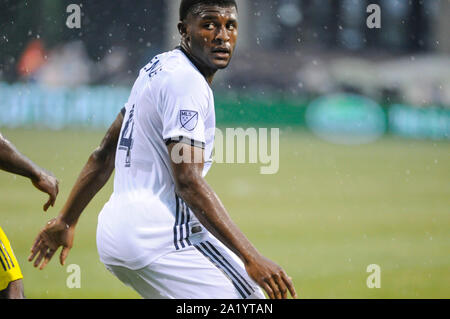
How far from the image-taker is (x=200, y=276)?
334 cm

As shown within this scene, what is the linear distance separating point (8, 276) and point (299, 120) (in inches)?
825

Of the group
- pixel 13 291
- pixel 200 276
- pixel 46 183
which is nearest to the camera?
pixel 200 276

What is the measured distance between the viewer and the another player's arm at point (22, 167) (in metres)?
3.94

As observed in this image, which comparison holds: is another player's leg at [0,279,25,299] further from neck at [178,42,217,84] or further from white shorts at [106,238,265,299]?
neck at [178,42,217,84]

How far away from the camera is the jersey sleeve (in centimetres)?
325

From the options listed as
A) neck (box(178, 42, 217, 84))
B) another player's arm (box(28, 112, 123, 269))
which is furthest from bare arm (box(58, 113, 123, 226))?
neck (box(178, 42, 217, 84))

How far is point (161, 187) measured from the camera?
3.46 meters

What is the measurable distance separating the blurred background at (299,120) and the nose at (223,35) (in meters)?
3.74

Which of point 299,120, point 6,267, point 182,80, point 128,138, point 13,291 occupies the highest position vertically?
point 299,120

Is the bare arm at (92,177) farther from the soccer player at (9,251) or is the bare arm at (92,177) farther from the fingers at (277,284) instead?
the fingers at (277,284)

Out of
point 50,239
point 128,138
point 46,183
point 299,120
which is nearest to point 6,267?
point 50,239

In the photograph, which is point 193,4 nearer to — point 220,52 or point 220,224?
point 220,52

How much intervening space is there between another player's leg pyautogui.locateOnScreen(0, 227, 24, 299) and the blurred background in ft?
9.04

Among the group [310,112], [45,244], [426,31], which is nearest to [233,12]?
[45,244]
